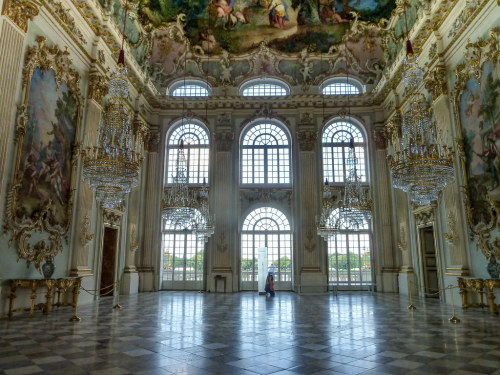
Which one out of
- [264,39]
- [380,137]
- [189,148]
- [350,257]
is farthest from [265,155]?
[350,257]

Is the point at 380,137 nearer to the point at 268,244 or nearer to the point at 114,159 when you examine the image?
the point at 268,244

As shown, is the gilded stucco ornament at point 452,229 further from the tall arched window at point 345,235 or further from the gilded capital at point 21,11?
the gilded capital at point 21,11

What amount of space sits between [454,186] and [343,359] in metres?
8.38

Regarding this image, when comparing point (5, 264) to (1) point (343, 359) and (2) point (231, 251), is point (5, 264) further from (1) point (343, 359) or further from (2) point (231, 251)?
(2) point (231, 251)

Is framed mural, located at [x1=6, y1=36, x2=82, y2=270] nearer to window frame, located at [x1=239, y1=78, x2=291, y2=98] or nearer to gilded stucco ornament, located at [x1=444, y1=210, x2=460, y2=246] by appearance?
window frame, located at [x1=239, y1=78, x2=291, y2=98]

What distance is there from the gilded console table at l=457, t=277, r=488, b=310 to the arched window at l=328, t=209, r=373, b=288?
642cm

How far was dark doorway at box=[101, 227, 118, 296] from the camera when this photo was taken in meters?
14.0

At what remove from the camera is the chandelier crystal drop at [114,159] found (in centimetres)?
752

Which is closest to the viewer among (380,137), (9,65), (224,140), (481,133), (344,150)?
(9,65)

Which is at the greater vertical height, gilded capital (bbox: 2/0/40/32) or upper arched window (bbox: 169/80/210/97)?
upper arched window (bbox: 169/80/210/97)

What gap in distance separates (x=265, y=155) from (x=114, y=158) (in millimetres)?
10854

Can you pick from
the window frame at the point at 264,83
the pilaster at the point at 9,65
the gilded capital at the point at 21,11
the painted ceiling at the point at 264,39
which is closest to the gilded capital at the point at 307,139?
the window frame at the point at 264,83

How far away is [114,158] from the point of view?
7555mm

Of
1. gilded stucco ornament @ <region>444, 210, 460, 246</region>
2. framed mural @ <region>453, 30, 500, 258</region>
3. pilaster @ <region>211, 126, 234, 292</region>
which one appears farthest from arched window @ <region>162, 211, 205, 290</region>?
framed mural @ <region>453, 30, 500, 258</region>
